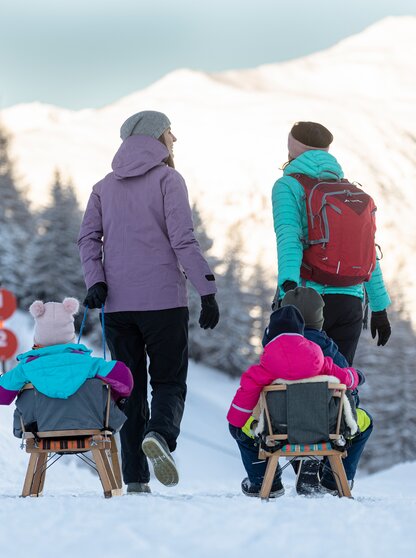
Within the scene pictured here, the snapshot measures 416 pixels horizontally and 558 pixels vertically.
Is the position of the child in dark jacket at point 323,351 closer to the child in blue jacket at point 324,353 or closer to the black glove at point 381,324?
the child in blue jacket at point 324,353

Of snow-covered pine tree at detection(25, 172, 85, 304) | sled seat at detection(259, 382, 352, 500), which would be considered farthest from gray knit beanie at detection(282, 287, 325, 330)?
snow-covered pine tree at detection(25, 172, 85, 304)

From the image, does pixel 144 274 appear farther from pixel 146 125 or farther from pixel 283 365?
pixel 283 365

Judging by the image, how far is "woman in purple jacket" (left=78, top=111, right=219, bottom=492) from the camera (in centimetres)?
589

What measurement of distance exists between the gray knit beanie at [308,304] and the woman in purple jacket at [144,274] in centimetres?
55

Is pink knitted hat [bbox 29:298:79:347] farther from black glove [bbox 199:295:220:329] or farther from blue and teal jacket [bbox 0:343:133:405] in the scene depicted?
black glove [bbox 199:295:220:329]

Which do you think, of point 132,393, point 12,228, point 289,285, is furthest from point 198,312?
point 289,285

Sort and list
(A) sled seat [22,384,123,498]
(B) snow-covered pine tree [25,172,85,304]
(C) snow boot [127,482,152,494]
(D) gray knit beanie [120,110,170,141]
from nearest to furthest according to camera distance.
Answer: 1. (A) sled seat [22,384,123,498]
2. (C) snow boot [127,482,152,494]
3. (D) gray knit beanie [120,110,170,141]
4. (B) snow-covered pine tree [25,172,85,304]

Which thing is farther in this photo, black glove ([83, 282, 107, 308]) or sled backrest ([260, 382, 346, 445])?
black glove ([83, 282, 107, 308])

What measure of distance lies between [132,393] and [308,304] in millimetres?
1332

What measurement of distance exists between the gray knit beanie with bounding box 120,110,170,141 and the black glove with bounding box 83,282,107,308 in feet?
3.20

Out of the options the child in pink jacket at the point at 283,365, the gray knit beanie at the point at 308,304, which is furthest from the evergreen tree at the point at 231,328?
the child in pink jacket at the point at 283,365

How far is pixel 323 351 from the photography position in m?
5.43

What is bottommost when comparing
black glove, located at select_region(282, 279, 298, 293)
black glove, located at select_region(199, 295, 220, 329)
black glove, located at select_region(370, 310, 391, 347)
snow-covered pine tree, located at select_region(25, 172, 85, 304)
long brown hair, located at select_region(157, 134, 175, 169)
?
snow-covered pine tree, located at select_region(25, 172, 85, 304)

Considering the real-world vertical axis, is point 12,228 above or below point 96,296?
below
